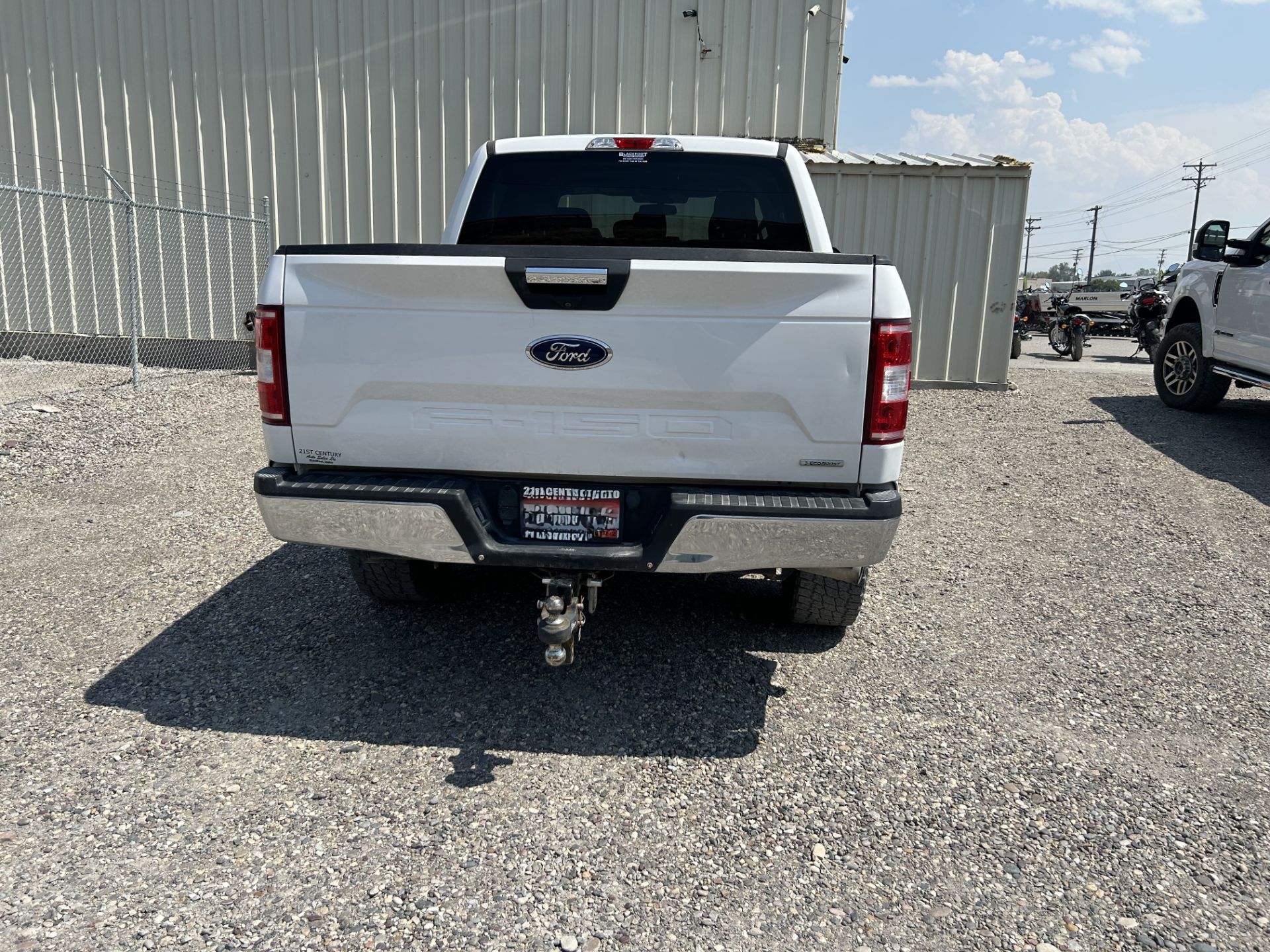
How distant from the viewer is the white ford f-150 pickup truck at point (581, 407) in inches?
119

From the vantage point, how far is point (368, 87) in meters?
12.0

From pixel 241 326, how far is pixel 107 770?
35.7ft

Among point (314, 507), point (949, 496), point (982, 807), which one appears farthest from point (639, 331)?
point (949, 496)

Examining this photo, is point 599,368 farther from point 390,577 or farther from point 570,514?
point 390,577

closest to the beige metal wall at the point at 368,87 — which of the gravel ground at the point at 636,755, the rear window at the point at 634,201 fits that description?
the gravel ground at the point at 636,755

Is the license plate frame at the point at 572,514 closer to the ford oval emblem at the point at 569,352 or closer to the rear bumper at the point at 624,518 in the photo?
the rear bumper at the point at 624,518

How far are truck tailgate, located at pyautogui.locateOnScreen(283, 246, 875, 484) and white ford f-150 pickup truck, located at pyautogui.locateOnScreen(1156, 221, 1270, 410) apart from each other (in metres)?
7.21

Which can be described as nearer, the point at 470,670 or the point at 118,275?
the point at 470,670

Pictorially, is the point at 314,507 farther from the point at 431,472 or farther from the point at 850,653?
the point at 850,653

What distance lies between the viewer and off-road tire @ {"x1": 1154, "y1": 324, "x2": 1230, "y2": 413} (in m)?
9.69

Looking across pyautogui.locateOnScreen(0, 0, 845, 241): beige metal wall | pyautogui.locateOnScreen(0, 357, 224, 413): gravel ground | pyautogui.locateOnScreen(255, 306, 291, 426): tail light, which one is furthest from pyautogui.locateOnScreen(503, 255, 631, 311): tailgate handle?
pyautogui.locateOnScreen(0, 0, 845, 241): beige metal wall

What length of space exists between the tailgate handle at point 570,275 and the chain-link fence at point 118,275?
10781 mm

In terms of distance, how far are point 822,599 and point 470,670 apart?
1555 mm

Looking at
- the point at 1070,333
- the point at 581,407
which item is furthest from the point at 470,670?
the point at 1070,333
